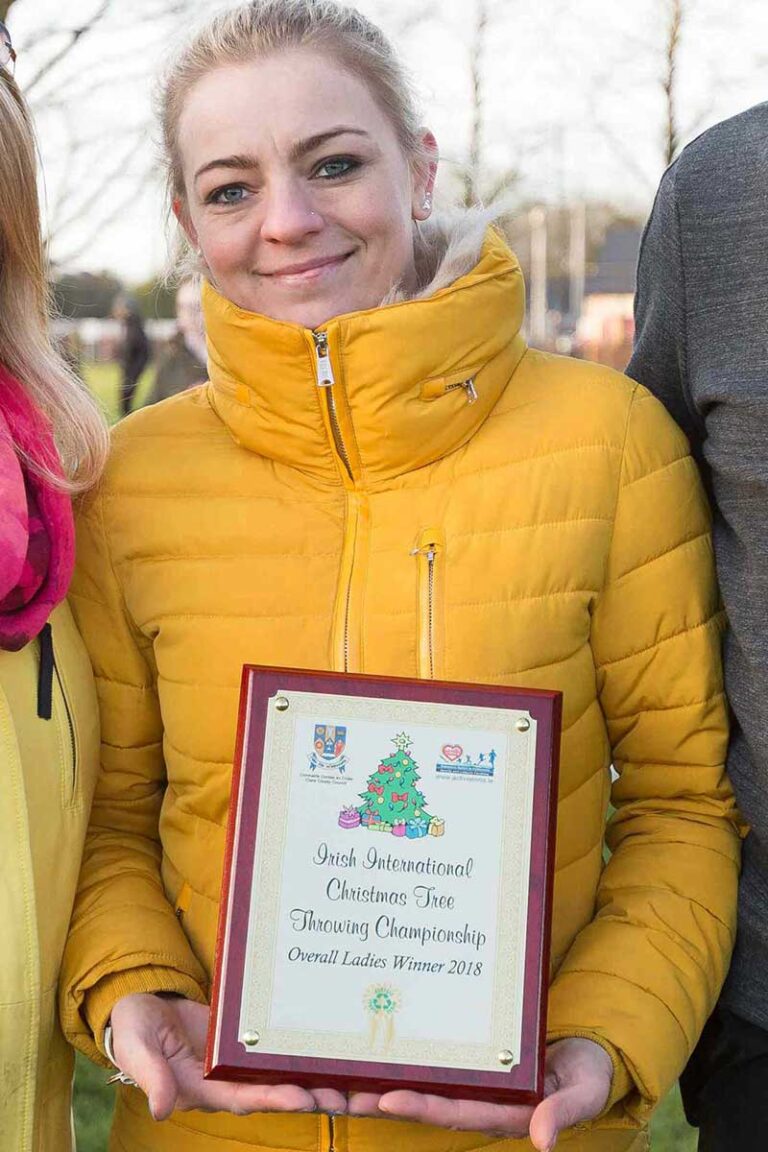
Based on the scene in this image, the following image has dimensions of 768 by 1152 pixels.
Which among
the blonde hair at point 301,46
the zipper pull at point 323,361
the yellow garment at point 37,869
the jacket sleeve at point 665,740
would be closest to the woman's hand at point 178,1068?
the yellow garment at point 37,869

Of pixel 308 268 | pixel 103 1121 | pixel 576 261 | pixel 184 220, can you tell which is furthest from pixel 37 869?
pixel 576 261

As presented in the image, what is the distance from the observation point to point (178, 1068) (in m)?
1.89

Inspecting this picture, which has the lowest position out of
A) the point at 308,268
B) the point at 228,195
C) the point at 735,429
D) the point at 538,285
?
the point at 538,285

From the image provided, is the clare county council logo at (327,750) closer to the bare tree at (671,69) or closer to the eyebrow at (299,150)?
the eyebrow at (299,150)

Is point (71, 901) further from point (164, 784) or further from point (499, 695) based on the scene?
point (499, 695)

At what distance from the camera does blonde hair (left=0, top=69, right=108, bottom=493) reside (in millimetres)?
2145

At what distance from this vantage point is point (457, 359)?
2068 mm

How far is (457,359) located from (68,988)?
1.11m

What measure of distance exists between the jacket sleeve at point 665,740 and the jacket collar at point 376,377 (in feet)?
0.88

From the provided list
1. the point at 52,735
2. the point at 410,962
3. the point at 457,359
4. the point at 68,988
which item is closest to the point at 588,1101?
the point at 410,962

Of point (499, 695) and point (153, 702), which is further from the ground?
point (499, 695)

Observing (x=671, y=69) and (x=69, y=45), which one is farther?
(x=671, y=69)

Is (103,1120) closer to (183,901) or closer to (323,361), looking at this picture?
(183,901)

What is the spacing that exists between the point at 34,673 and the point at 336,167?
885 millimetres
